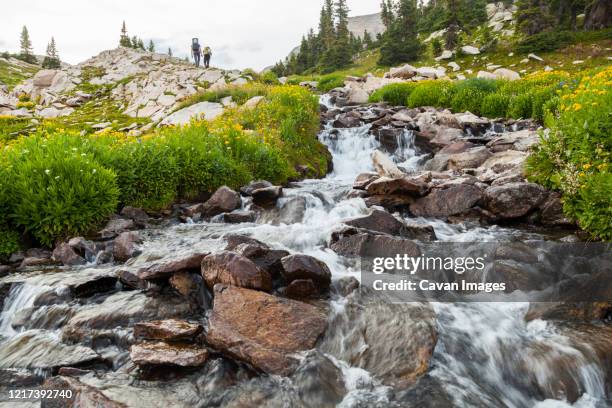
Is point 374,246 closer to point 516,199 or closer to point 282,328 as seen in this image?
point 282,328

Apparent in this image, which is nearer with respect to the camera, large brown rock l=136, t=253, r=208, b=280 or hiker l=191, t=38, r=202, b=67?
large brown rock l=136, t=253, r=208, b=280

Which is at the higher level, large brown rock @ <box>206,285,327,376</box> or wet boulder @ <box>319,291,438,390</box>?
large brown rock @ <box>206,285,327,376</box>

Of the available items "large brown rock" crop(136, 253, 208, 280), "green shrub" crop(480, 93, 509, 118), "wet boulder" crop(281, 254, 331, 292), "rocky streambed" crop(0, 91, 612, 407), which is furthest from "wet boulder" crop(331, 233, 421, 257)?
"green shrub" crop(480, 93, 509, 118)

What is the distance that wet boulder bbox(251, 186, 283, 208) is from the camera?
972 cm

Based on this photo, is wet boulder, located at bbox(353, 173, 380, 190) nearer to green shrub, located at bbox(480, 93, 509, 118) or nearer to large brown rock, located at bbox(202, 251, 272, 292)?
large brown rock, located at bbox(202, 251, 272, 292)

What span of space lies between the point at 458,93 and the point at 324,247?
50.8ft

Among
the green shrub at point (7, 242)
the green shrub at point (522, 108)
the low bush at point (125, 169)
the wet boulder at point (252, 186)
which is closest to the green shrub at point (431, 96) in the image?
the green shrub at point (522, 108)

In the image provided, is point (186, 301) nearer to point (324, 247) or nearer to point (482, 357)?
point (324, 247)

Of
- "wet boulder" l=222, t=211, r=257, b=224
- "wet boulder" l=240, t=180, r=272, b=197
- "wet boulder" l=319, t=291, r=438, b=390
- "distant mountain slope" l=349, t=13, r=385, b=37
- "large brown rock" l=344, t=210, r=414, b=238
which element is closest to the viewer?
"wet boulder" l=319, t=291, r=438, b=390

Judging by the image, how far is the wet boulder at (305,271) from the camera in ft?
17.5

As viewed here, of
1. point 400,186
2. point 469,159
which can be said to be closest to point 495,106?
point 469,159

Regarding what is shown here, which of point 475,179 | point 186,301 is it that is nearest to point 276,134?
point 475,179

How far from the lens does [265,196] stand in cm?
977

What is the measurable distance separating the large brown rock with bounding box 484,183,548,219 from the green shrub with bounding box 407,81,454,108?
12.6m
